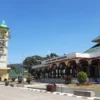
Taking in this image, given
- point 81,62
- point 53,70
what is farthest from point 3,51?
point 81,62

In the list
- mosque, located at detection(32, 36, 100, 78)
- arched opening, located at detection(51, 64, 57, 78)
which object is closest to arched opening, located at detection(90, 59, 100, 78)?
mosque, located at detection(32, 36, 100, 78)

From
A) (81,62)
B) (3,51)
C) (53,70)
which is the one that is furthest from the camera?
(3,51)

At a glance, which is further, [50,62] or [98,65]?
[50,62]

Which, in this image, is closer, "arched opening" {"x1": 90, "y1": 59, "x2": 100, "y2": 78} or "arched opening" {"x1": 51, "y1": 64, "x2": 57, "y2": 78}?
"arched opening" {"x1": 90, "y1": 59, "x2": 100, "y2": 78}

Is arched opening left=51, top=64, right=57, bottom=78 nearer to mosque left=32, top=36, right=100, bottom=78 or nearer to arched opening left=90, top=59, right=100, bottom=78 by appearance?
mosque left=32, top=36, right=100, bottom=78

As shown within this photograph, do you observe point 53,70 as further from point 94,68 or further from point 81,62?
point 81,62

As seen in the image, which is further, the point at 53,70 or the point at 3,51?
the point at 3,51


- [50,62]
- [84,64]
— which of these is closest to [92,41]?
[84,64]

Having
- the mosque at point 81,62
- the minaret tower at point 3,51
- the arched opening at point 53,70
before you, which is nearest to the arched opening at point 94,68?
the mosque at point 81,62

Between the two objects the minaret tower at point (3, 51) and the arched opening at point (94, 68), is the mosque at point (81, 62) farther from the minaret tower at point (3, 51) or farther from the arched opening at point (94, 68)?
the minaret tower at point (3, 51)

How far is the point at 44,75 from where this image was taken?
196 feet

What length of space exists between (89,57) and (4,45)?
102 ft

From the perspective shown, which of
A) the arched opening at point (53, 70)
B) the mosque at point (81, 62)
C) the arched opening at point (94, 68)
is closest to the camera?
the mosque at point (81, 62)

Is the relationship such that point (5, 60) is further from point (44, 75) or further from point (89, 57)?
point (89, 57)
